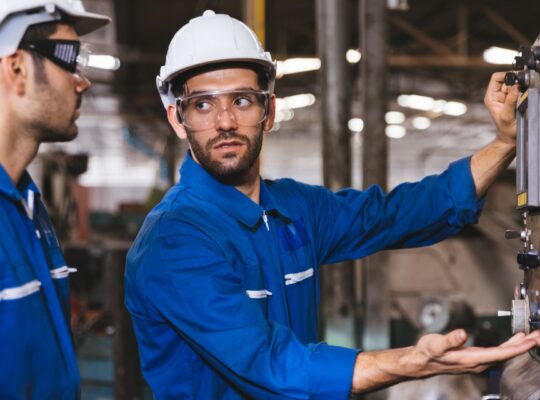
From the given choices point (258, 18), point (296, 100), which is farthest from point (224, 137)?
point (296, 100)

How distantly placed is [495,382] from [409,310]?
9.14 feet

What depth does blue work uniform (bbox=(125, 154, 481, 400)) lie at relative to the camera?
1.08 meters

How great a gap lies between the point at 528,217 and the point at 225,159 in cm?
55

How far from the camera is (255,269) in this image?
4.10 ft

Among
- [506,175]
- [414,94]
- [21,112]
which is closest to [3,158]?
[21,112]

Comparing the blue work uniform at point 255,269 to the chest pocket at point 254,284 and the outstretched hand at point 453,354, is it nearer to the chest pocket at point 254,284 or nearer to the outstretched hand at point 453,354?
the chest pocket at point 254,284

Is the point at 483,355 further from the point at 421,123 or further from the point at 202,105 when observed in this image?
the point at 421,123

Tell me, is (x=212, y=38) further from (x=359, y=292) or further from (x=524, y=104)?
(x=359, y=292)

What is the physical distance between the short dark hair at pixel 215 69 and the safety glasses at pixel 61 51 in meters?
0.26

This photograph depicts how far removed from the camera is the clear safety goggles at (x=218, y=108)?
1331 mm

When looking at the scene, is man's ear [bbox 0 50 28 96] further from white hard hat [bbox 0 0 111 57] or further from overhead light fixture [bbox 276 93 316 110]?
overhead light fixture [bbox 276 93 316 110]

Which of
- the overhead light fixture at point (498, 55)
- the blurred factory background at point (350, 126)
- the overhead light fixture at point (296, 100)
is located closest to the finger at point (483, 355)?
the blurred factory background at point (350, 126)

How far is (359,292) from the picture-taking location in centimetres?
448

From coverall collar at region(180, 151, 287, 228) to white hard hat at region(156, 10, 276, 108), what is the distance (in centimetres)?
18
